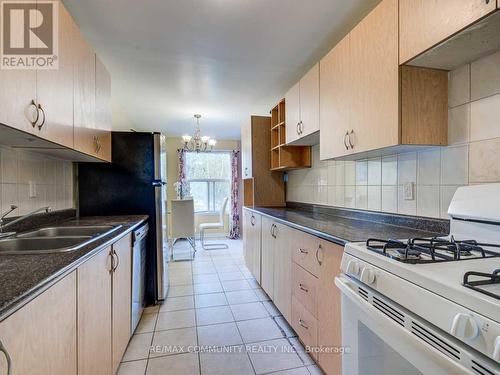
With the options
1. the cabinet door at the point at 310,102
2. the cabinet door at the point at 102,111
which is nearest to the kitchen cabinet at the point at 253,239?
the cabinet door at the point at 310,102

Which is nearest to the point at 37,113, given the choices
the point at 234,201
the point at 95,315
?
the point at 95,315

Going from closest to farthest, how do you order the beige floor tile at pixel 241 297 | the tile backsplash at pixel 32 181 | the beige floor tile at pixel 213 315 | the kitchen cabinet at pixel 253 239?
the tile backsplash at pixel 32 181 < the beige floor tile at pixel 213 315 < the beige floor tile at pixel 241 297 < the kitchen cabinet at pixel 253 239

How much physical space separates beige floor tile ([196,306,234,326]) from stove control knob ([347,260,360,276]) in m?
1.49

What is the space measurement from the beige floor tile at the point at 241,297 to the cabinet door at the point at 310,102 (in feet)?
5.52

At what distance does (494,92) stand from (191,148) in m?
5.17

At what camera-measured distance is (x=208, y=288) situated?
2836 millimetres

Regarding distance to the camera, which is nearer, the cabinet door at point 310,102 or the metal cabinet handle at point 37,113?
the metal cabinet handle at point 37,113

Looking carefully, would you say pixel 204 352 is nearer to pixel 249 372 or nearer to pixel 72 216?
pixel 249 372

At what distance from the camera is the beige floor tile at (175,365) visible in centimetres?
155

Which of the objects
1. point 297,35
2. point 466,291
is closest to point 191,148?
point 297,35

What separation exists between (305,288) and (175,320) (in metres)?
1.22

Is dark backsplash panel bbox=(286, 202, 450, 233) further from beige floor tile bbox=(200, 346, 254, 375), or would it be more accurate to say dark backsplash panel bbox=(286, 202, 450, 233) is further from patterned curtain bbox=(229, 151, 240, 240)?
patterned curtain bbox=(229, 151, 240, 240)

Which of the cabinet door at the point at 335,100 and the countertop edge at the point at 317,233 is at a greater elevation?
the cabinet door at the point at 335,100

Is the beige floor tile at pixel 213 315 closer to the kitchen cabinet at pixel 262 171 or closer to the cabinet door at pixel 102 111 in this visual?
the kitchen cabinet at pixel 262 171
